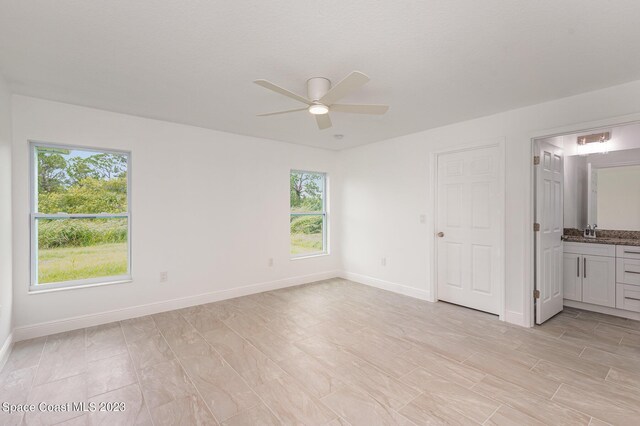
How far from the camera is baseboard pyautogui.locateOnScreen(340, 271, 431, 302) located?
4.32 meters

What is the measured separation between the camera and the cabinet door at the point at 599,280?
12.0 ft

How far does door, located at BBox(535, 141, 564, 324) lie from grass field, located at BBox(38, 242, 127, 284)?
506cm

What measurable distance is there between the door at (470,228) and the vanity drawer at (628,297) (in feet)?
4.95

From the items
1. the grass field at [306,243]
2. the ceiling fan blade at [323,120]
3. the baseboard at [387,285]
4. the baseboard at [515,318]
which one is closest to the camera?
the ceiling fan blade at [323,120]

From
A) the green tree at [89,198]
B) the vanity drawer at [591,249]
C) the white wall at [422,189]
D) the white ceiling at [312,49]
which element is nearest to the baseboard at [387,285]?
the white wall at [422,189]

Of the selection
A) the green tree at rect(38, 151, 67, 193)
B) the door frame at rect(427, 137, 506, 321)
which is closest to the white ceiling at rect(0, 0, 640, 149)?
the door frame at rect(427, 137, 506, 321)

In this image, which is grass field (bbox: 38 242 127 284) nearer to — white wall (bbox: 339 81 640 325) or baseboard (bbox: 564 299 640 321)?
white wall (bbox: 339 81 640 325)

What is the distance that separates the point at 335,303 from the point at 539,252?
8.52ft

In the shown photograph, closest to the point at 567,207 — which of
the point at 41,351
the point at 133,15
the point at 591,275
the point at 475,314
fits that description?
the point at 591,275

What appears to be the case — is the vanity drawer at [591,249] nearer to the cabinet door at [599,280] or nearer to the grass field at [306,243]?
the cabinet door at [599,280]

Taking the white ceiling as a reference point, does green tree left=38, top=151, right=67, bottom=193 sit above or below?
below

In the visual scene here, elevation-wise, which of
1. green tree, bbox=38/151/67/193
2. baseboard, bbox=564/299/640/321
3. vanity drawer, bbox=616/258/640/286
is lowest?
baseboard, bbox=564/299/640/321

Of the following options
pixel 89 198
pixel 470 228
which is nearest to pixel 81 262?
pixel 89 198

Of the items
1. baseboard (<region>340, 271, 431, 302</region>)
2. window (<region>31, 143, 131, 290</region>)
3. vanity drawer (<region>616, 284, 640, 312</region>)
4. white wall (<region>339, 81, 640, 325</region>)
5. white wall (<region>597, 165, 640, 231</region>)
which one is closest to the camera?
white wall (<region>339, 81, 640, 325</region>)
